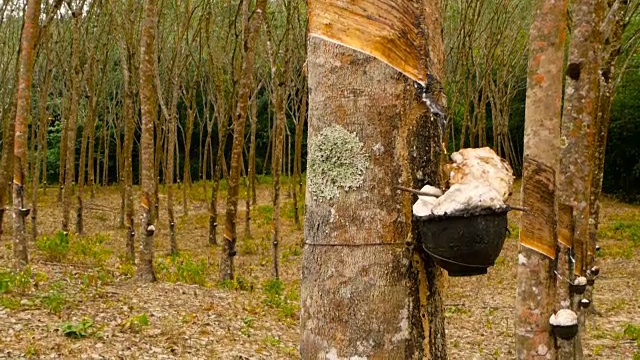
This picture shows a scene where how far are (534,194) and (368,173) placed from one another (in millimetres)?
2266

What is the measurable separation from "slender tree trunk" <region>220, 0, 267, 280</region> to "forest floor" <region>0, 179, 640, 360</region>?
51 cm

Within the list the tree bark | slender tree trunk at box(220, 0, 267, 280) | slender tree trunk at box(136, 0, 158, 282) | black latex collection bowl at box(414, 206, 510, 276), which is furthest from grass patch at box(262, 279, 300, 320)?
black latex collection bowl at box(414, 206, 510, 276)

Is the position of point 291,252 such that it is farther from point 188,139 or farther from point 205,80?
point 205,80

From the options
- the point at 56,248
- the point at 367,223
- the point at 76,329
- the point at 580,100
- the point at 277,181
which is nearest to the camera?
the point at 367,223

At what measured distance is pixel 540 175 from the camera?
11.0 feet

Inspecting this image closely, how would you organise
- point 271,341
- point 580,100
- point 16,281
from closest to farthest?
point 580,100
point 271,341
point 16,281

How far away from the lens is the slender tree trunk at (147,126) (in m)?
8.55

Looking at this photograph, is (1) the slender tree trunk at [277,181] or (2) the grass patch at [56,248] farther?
(1) the slender tree trunk at [277,181]

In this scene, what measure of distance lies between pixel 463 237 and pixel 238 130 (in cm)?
866

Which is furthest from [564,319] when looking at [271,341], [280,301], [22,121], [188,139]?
[188,139]

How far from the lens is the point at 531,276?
3.51 m

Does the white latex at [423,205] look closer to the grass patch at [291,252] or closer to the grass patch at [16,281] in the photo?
the grass patch at [16,281]

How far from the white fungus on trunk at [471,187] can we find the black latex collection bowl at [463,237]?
0.7 inches

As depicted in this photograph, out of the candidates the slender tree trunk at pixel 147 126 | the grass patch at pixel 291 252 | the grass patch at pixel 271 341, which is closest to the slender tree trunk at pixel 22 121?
the slender tree trunk at pixel 147 126
